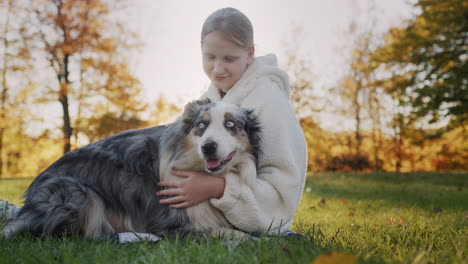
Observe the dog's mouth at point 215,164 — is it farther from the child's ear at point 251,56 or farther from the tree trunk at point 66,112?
the tree trunk at point 66,112

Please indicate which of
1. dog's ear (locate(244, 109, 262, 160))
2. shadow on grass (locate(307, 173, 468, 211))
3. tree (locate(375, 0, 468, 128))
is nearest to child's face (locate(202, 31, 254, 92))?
dog's ear (locate(244, 109, 262, 160))

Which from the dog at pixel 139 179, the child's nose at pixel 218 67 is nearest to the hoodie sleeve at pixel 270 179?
the dog at pixel 139 179

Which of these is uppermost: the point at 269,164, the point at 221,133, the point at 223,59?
the point at 223,59

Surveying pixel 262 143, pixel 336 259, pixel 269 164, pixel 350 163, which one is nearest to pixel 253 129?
pixel 262 143

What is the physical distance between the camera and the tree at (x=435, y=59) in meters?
11.1

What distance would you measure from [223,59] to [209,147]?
0.98 m

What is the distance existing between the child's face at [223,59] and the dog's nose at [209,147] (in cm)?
91

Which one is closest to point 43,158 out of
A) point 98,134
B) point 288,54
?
point 98,134

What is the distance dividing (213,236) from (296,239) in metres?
0.62

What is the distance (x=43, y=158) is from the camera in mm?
21750

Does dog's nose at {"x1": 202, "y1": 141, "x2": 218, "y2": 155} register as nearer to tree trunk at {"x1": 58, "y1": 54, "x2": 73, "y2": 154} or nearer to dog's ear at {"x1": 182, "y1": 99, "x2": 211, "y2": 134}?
dog's ear at {"x1": 182, "y1": 99, "x2": 211, "y2": 134}

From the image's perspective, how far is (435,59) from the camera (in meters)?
12.2

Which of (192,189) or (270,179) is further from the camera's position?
(270,179)

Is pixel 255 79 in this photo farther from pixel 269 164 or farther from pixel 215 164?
pixel 215 164
